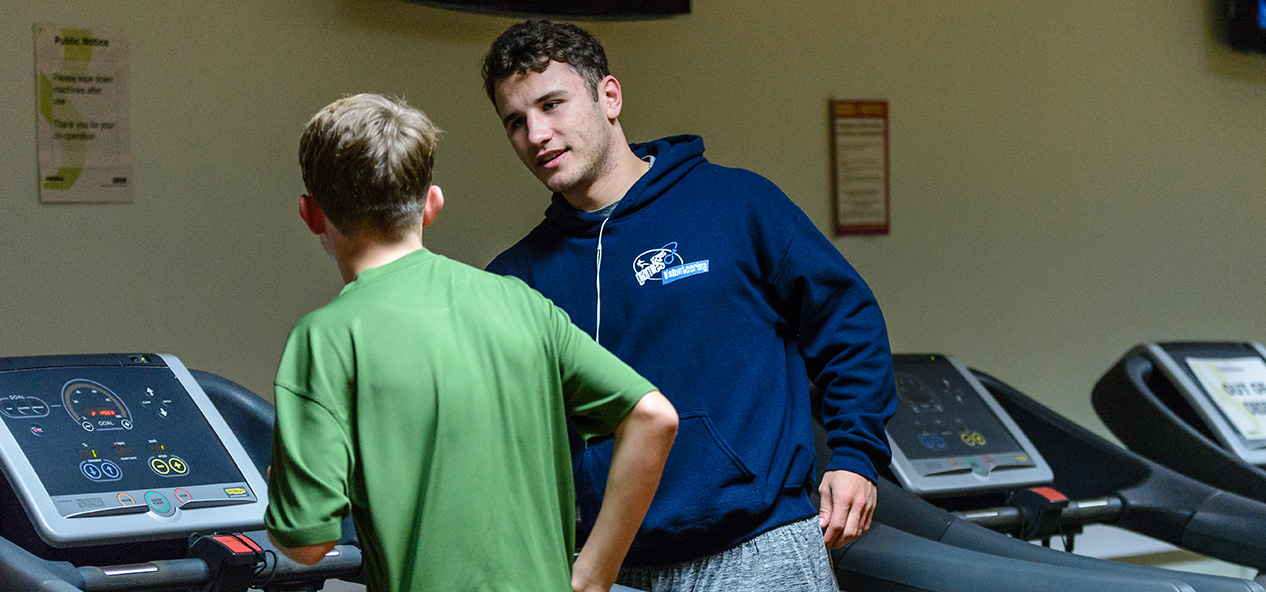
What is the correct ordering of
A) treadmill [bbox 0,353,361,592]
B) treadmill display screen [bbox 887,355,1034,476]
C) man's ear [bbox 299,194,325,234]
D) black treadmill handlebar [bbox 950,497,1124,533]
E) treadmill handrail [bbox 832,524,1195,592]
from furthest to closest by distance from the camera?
1. treadmill display screen [bbox 887,355,1034,476]
2. black treadmill handlebar [bbox 950,497,1124,533]
3. treadmill handrail [bbox 832,524,1195,592]
4. treadmill [bbox 0,353,361,592]
5. man's ear [bbox 299,194,325,234]

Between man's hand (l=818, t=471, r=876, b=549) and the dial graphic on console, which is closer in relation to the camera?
man's hand (l=818, t=471, r=876, b=549)

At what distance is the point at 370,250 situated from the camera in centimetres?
106

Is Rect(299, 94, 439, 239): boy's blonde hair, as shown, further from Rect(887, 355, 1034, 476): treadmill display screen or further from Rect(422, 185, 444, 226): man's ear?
Rect(887, 355, 1034, 476): treadmill display screen

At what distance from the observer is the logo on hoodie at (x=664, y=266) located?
1.57 m

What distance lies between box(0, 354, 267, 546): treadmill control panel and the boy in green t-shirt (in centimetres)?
78

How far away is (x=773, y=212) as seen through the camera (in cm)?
162

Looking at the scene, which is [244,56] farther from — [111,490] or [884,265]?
[884,265]

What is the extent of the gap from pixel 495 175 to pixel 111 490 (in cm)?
131

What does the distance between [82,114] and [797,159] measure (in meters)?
1.72

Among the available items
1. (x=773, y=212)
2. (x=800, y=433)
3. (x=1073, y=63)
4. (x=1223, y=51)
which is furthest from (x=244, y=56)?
(x=1223, y=51)

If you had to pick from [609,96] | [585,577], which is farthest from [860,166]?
[585,577]

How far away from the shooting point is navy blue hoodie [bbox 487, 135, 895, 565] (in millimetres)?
1516

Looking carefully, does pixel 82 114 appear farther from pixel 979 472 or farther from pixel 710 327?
pixel 979 472

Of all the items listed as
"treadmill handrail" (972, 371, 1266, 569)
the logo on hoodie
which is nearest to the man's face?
the logo on hoodie
